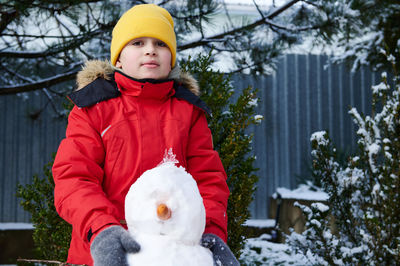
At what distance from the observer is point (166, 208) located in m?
0.98

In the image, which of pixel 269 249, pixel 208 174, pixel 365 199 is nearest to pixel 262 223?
pixel 269 249

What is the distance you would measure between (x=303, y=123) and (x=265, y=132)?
656mm

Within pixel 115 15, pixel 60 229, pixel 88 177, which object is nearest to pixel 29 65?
pixel 115 15

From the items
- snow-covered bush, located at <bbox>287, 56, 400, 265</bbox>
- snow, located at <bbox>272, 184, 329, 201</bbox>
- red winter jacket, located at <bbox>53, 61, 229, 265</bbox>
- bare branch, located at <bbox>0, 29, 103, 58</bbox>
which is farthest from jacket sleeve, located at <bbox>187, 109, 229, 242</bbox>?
A: snow, located at <bbox>272, 184, 329, 201</bbox>

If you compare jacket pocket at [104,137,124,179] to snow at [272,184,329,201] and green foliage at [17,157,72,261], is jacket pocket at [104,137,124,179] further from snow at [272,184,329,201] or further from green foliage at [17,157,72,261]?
snow at [272,184,329,201]

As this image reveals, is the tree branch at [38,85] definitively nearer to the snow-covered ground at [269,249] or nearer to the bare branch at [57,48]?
the bare branch at [57,48]

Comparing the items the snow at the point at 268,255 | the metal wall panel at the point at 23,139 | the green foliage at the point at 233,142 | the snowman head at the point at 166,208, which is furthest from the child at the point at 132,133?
the metal wall panel at the point at 23,139

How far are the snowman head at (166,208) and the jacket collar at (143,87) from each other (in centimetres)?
45

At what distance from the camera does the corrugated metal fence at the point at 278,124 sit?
221 inches

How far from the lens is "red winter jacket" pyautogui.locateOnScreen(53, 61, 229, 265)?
4.12 ft

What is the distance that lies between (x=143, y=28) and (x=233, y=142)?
1158 millimetres

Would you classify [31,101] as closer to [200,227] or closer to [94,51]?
[94,51]

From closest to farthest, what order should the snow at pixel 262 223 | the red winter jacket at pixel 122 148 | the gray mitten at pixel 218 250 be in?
the gray mitten at pixel 218 250
the red winter jacket at pixel 122 148
the snow at pixel 262 223

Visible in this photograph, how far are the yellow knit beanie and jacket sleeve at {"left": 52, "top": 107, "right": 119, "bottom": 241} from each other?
0.97 ft
